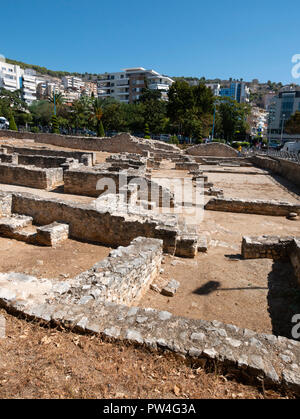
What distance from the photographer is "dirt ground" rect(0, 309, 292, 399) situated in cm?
272

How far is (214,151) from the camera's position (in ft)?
125

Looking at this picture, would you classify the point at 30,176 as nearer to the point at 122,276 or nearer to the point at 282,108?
the point at 122,276

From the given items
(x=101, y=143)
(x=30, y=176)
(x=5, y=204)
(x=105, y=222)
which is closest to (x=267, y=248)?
(x=105, y=222)

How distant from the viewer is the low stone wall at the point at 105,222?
25.2 feet

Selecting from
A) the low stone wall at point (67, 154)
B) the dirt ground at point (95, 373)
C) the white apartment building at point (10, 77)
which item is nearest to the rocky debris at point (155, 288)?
Result: the dirt ground at point (95, 373)

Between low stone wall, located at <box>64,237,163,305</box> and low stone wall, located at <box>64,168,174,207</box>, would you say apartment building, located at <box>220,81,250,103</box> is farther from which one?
low stone wall, located at <box>64,237,163,305</box>

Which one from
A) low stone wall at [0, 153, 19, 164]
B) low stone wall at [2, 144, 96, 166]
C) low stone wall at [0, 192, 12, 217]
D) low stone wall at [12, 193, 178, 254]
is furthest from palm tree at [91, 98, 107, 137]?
low stone wall at [12, 193, 178, 254]

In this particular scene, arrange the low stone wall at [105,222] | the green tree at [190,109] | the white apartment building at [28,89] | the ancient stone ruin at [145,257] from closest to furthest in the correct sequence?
the ancient stone ruin at [145,257], the low stone wall at [105,222], the green tree at [190,109], the white apartment building at [28,89]

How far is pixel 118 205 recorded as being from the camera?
31.5ft

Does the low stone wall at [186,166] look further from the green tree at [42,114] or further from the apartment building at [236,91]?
the apartment building at [236,91]

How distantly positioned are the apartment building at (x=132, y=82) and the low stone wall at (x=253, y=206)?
76.9 m

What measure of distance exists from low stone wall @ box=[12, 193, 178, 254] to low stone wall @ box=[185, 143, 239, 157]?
31356 mm

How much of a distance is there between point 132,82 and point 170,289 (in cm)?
9132

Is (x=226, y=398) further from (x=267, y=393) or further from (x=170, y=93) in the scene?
(x=170, y=93)
